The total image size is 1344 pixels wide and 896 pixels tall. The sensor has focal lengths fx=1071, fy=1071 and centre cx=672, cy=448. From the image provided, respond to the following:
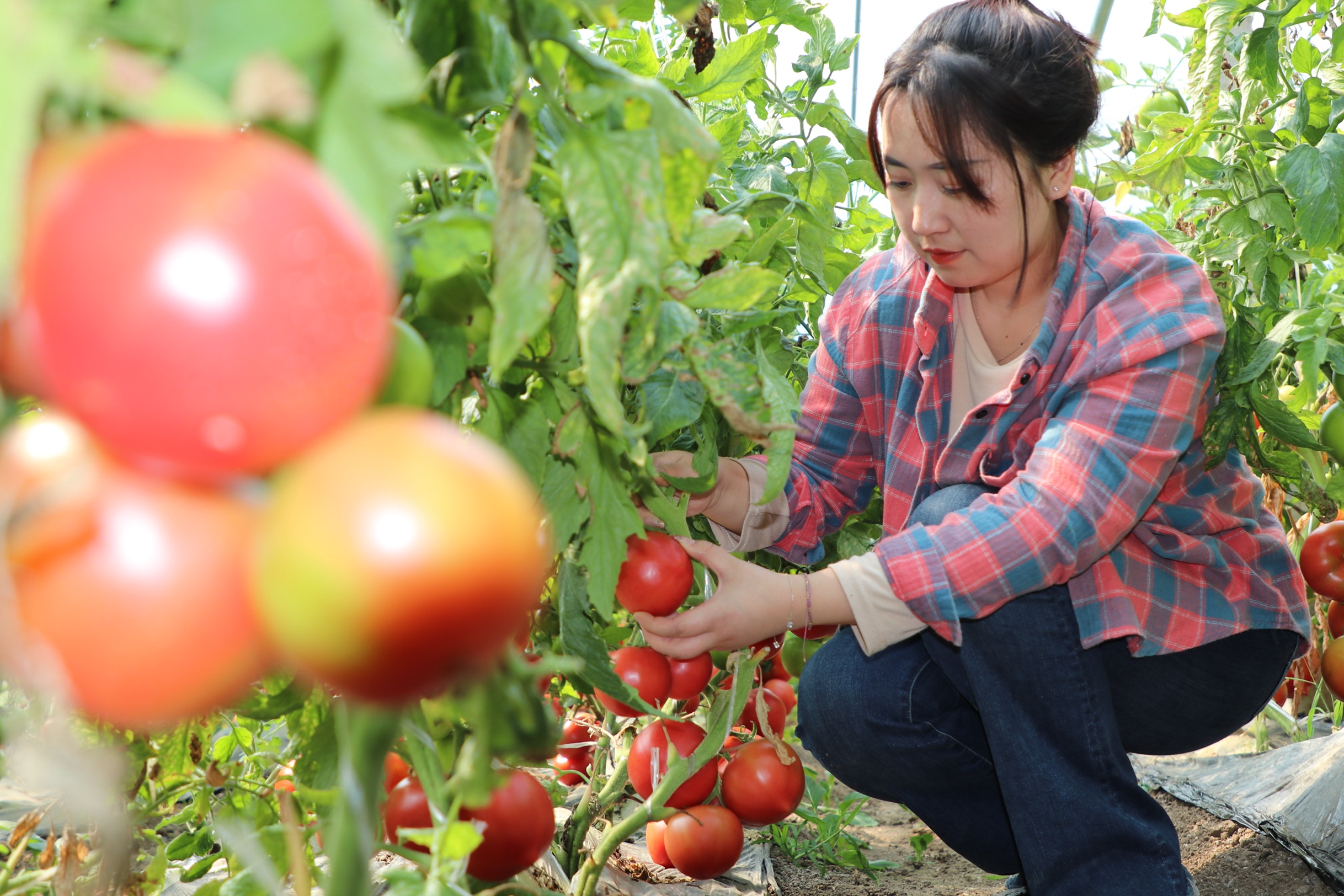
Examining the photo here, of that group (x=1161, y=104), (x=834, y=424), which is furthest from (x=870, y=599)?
(x=1161, y=104)

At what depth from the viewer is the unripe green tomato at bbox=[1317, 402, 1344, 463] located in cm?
123

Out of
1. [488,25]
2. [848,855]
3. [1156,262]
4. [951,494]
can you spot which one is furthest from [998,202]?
[848,855]

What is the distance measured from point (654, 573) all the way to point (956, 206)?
57cm

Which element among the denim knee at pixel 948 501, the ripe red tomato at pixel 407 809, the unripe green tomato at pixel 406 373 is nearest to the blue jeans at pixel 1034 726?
the denim knee at pixel 948 501

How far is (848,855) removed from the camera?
1.66m

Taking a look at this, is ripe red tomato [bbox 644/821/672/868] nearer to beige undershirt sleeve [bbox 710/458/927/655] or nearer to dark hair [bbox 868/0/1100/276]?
beige undershirt sleeve [bbox 710/458/927/655]

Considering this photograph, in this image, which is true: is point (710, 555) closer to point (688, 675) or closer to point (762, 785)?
point (688, 675)

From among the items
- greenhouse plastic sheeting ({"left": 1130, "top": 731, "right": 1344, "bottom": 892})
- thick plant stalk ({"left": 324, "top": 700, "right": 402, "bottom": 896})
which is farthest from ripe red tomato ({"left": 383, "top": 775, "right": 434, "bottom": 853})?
greenhouse plastic sheeting ({"left": 1130, "top": 731, "right": 1344, "bottom": 892})

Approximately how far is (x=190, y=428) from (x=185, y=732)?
719 millimetres

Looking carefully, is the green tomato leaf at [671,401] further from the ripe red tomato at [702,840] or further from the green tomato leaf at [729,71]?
the ripe red tomato at [702,840]

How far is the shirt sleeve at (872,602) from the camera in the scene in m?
1.15

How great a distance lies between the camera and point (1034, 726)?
122 cm

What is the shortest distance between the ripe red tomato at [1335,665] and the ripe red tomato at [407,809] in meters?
1.32

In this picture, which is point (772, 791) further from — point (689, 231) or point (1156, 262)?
point (689, 231)
